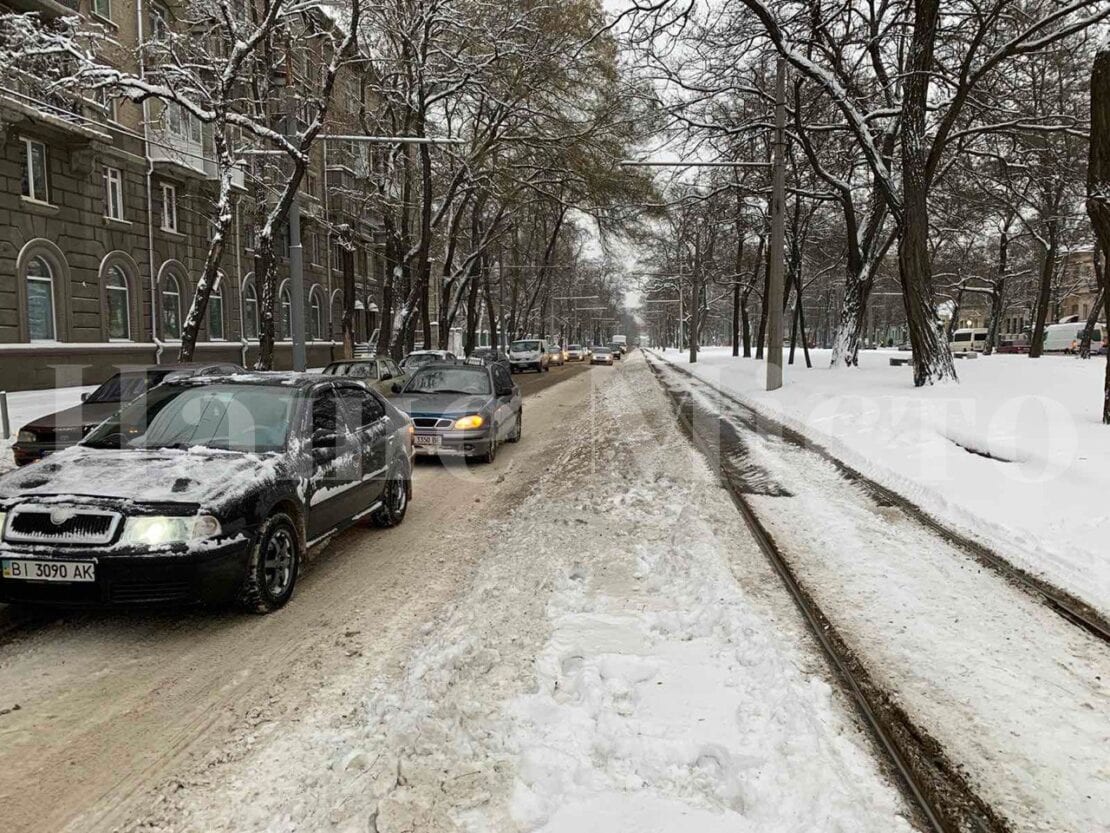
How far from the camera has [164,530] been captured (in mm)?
4086

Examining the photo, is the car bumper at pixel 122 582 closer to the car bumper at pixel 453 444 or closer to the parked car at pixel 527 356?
the car bumper at pixel 453 444

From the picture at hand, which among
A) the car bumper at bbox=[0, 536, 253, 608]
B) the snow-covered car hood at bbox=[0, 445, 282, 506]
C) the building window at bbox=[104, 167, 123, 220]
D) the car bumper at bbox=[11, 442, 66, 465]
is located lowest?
the car bumper at bbox=[11, 442, 66, 465]

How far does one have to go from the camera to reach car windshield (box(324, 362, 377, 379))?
17.9 metres

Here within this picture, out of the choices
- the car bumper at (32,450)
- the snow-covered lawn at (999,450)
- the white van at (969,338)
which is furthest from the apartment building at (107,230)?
the white van at (969,338)

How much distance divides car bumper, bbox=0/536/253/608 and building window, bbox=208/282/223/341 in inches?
1057

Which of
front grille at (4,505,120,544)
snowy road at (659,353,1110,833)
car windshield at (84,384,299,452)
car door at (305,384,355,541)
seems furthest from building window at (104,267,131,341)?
snowy road at (659,353,1110,833)

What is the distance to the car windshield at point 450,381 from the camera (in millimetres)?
11242

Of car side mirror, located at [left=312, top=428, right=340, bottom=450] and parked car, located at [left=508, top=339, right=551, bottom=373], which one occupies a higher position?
car side mirror, located at [left=312, top=428, right=340, bottom=450]

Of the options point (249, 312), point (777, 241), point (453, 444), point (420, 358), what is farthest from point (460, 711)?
point (249, 312)

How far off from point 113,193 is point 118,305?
3.60 meters

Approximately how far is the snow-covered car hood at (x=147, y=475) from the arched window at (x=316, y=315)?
113 ft

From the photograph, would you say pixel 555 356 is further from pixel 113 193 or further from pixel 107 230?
pixel 107 230

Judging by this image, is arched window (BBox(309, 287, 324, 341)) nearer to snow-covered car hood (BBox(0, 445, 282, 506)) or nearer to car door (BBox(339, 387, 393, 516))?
car door (BBox(339, 387, 393, 516))

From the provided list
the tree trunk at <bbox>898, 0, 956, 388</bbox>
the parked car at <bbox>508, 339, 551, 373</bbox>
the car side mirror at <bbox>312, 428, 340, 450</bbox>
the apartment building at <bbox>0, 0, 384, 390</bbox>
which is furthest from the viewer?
the parked car at <bbox>508, 339, 551, 373</bbox>
